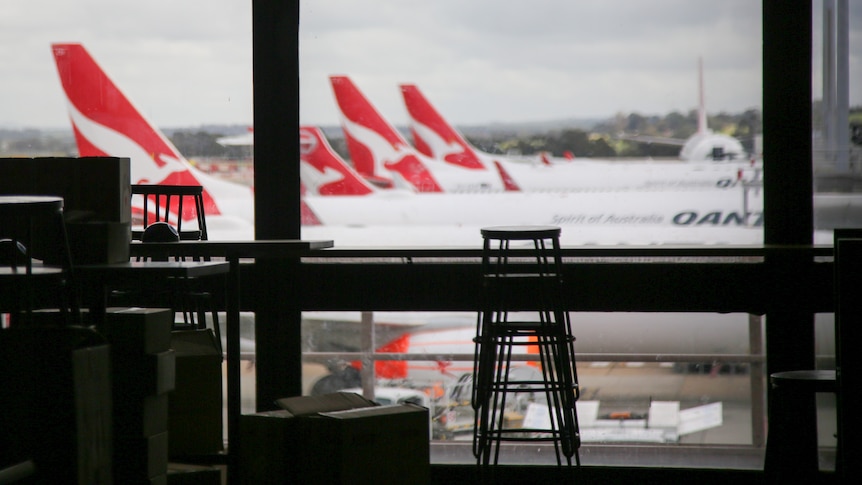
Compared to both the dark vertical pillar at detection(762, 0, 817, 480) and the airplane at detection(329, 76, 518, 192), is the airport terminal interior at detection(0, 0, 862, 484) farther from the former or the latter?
the airplane at detection(329, 76, 518, 192)

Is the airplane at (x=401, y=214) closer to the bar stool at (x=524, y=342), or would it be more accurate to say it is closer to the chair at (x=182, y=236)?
the chair at (x=182, y=236)

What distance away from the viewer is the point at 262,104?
3.71 metres

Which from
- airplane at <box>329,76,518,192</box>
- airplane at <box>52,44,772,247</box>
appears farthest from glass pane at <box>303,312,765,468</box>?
airplane at <box>329,76,518,192</box>

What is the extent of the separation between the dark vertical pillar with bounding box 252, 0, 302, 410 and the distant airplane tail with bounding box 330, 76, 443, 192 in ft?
0.84

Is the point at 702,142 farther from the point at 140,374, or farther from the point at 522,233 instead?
the point at 140,374

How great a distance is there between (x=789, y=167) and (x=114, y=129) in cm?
282

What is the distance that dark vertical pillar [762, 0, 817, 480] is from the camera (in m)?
3.46

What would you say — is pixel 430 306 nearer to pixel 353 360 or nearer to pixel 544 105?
pixel 353 360

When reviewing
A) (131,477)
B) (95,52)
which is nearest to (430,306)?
(131,477)

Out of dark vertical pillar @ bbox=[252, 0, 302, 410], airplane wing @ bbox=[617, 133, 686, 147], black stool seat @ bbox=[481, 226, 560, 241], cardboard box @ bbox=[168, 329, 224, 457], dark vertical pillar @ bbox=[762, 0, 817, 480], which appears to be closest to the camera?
cardboard box @ bbox=[168, 329, 224, 457]

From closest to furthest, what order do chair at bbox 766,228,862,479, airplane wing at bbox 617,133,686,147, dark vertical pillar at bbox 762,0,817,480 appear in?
1. chair at bbox 766,228,862,479
2. dark vertical pillar at bbox 762,0,817,480
3. airplane wing at bbox 617,133,686,147

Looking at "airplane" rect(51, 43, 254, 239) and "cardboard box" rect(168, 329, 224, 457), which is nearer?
"cardboard box" rect(168, 329, 224, 457)

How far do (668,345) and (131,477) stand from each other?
2.29 meters

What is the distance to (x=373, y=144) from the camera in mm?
3980
